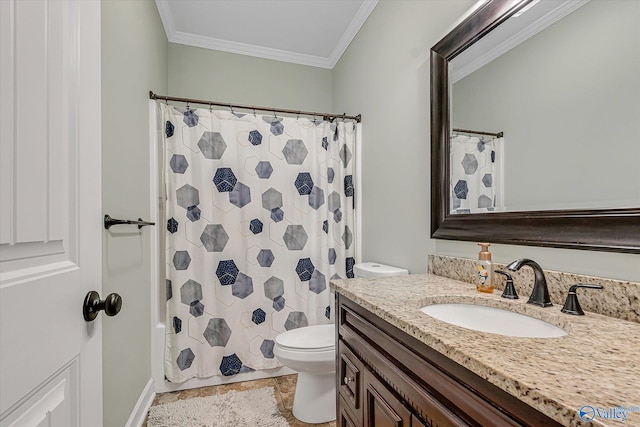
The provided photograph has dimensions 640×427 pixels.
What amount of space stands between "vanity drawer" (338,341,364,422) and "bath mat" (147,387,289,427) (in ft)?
2.39

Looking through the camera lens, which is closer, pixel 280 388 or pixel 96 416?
pixel 96 416

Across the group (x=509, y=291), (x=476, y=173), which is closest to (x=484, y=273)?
(x=509, y=291)

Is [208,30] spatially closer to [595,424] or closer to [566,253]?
[566,253]

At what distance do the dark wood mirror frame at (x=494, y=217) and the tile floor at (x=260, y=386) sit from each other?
1.35m

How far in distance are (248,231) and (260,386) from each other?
105cm

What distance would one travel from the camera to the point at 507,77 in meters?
1.15

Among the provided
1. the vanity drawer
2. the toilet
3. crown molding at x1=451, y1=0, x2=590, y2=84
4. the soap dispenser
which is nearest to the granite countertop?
the soap dispenser

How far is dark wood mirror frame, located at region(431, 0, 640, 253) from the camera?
82 cm

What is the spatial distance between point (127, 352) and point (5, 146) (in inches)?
55.4

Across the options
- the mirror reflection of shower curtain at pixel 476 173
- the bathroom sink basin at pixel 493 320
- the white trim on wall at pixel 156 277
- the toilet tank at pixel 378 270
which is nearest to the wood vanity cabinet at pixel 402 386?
the bathroom sink basin at pixel 493 320

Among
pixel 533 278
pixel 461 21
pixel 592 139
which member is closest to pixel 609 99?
pixel 592 139

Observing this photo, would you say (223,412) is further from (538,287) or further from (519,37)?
(519,37)

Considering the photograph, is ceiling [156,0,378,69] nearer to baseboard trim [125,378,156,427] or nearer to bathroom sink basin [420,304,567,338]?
bathroom sink basin [420,304,567,338]

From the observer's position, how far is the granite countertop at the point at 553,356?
436 mm
